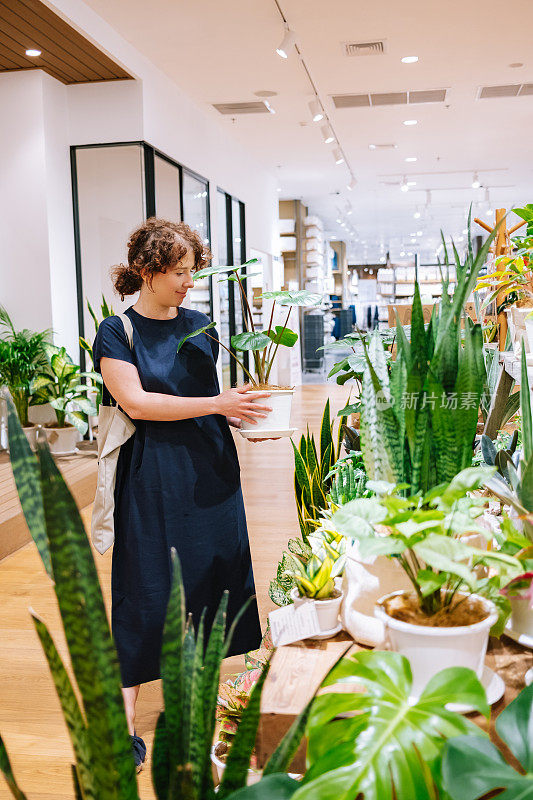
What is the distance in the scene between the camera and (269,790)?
0.62m

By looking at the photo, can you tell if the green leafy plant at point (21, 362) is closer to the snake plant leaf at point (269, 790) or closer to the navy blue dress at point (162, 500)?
the navy blue dress at point (162, 500)

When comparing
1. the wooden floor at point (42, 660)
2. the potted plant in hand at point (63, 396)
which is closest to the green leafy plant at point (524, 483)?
the wooden floor at point (42, 660)

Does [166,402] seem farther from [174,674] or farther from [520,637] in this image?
[174,674]

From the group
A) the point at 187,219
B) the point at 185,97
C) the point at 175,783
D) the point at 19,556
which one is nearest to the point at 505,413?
the point at 175,783

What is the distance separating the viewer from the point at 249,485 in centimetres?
562

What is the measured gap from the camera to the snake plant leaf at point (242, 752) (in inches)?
26.0

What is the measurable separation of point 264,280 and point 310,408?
3353mm

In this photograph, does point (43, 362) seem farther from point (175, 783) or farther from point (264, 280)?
point (264, 280)

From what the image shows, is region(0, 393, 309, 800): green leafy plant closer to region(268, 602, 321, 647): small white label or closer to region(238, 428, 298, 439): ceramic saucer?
region(268, 602, 321, 647): small white label

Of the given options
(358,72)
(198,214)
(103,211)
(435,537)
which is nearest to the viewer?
(435,537)

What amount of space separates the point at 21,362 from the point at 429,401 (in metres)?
4.95

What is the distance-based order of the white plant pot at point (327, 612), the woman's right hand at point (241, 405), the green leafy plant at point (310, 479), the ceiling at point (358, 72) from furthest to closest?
the ceiling at point (358, 72), the green leafy plant at point (310, 479), the woman's right hand at point (241, 405), the white plant pot at point (327, 612)

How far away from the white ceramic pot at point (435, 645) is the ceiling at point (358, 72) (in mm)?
5192

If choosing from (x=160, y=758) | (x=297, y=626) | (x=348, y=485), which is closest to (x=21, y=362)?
(x=348, y=485)
